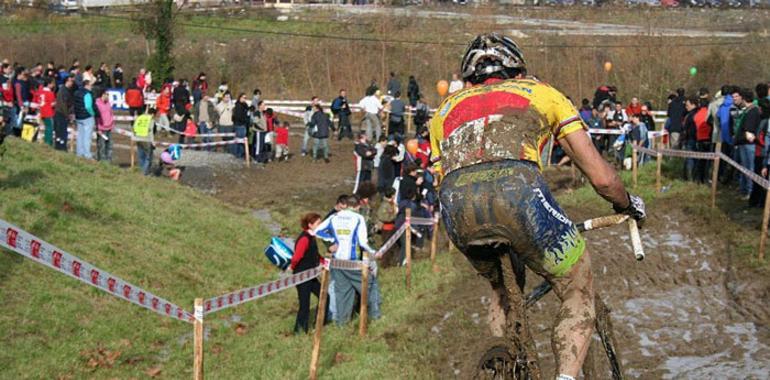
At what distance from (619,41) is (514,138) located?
44829 millimetres

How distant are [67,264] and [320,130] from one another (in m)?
22.9

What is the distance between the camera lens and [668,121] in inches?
989

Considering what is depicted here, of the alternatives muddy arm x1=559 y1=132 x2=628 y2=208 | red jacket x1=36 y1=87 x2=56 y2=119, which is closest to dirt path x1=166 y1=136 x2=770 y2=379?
muddy arm x1=559 y1=132 x2=628 y2=208

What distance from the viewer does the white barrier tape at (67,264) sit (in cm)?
732

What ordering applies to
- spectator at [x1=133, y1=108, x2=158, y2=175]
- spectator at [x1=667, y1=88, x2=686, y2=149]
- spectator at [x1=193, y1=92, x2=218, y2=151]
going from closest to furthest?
1. spectator at [x1=667, y1=88, x2=686, y2=149]
2. spectator at [x1=133, y1=108, x2=158, y2=175]
3. spectator at [x1=193, y1=92, x2=218, y2=151]

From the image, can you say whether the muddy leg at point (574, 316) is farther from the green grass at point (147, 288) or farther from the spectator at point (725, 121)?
the spectator at point (725, 121)

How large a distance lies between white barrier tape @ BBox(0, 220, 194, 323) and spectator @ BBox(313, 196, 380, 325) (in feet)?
18.1

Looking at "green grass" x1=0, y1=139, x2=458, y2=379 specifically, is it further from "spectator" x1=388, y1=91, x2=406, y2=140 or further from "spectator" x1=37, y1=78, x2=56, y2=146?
"spectator" x1=388, y1=91, x2=406, y2=140

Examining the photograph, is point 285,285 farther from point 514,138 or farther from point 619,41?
point 619,41

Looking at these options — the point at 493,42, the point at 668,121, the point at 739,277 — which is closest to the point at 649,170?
the point at 668,121

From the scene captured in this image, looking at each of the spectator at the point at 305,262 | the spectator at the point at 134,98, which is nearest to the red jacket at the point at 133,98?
the spectator at the point at 134,98

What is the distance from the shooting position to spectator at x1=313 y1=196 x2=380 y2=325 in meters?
14.3

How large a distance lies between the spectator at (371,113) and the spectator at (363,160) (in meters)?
7.18

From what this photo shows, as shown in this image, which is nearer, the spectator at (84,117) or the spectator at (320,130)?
the spectator at (84,117)
